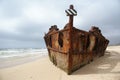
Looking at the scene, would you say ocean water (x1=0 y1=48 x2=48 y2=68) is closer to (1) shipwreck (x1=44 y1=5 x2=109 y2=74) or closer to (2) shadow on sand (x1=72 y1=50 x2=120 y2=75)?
(1) shipwreck (x1=44 y1=5 x2=109 y2=74)

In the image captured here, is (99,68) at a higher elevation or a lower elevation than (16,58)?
higher

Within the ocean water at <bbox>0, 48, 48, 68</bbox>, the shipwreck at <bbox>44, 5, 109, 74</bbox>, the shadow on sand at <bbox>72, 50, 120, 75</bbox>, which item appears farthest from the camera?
A: the ocean water at <bbox>0, 48, 48, 68</bbox>

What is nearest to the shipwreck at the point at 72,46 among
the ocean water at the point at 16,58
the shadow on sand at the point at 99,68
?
the shadow on sand at the point at 99,68

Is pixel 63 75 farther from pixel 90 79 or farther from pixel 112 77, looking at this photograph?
pixel 112 77

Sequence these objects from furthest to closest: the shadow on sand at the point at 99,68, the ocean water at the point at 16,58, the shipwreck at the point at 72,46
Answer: the ocean water at the point at 16,58 < the shipwreck at the point at 72,46 < the shadow on sand at the point at 99,68

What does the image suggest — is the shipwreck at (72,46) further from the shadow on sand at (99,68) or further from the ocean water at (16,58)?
the ocean water at (16,58)

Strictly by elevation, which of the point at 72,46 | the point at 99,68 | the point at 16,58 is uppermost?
the point at 72,46

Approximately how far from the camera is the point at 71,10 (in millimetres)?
6508

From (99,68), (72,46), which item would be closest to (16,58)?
(72,46)

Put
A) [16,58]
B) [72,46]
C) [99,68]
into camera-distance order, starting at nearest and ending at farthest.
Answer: [72,46], [99,68], [16,58]

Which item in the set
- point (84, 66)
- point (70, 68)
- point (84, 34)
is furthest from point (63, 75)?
point (84, 34)

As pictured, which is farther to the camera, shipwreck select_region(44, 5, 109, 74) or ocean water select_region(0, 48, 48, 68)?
ocean water select_region(0, 48, 48, 68)

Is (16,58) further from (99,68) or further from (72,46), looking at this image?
(99,68)

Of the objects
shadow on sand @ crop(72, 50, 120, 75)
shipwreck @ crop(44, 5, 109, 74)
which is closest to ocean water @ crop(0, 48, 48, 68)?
shipwreck @ crop(44, 5, 109, 74)
